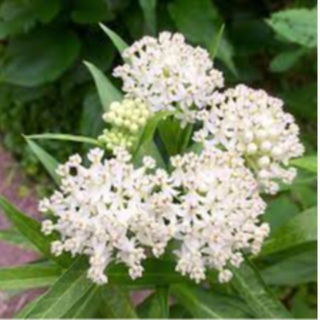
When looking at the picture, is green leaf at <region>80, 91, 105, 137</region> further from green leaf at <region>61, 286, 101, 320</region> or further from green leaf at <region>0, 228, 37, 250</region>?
green leaf at <region>61, 286, 101, 320</region>

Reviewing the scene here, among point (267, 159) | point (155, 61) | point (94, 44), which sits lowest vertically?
point (94, 44)

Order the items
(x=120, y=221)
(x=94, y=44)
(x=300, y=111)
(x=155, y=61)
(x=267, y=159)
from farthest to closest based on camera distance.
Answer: (x=94, y=44) < (x=300, y=111) < (x=155, y=61) < (x=267, y=159) < (x=120, y=221)

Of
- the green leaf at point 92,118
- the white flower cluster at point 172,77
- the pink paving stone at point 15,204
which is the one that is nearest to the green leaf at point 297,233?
the white flower cluster at point 172,77

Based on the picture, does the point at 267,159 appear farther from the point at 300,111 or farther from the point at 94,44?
the point at 94,44

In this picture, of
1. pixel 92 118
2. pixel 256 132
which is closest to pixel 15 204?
pixel 92 118

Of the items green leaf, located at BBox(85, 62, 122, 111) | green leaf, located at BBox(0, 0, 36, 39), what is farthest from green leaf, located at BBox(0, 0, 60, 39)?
green leaf, located at BBox(85, 62, 122, 111)

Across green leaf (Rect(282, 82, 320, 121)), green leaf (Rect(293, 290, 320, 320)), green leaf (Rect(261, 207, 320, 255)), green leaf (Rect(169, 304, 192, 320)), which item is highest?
green leaf (Rect(261, 207, 320, 255))

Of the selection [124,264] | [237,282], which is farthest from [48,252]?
[237,282]
